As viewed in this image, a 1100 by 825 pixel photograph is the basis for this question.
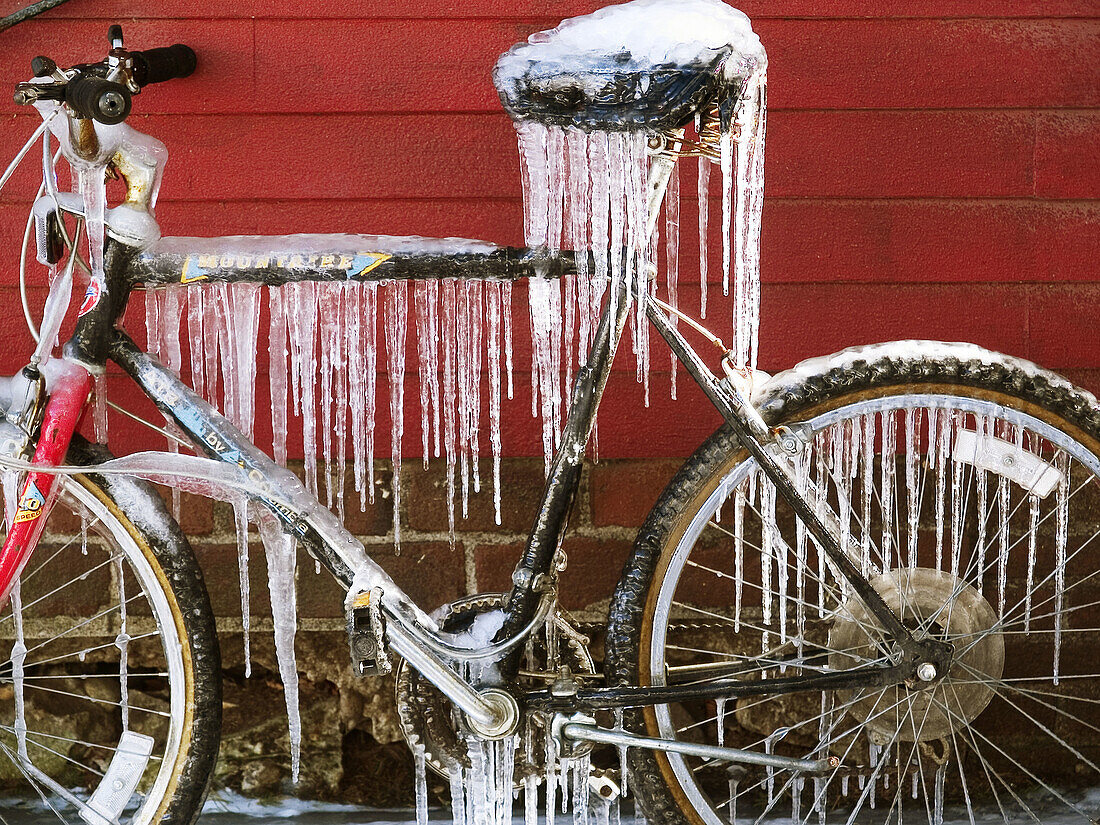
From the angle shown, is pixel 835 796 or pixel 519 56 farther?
pixel 835 796

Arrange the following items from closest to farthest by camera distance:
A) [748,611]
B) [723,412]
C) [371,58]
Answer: [723,412] → [371,58] → [748,611]

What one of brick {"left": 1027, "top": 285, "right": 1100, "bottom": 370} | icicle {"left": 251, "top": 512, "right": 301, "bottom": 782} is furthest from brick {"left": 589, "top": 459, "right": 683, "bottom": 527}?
brick {"left": 1027, "top": 285, "right": 1100, "bottom": 370}

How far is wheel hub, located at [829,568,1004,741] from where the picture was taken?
2035 mm

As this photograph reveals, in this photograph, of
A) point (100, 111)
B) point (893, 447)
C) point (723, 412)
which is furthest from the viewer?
point (893, 447)

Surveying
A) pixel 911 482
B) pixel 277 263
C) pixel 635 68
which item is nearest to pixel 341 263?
pixel 277 263

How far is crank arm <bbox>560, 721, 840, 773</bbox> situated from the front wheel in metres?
0.07

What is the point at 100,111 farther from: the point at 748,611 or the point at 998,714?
the point at 998,714

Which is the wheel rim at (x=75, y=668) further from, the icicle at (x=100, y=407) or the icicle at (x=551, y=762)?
the icicle at (x=551, y=762)

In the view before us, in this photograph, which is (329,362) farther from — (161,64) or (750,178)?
(750,178)

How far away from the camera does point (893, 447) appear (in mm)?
2090

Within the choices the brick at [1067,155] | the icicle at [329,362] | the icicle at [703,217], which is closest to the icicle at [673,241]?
the icicle at [703,217]

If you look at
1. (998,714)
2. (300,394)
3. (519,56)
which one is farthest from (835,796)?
(519,56)

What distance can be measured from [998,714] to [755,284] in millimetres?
1388

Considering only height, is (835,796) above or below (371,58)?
below
